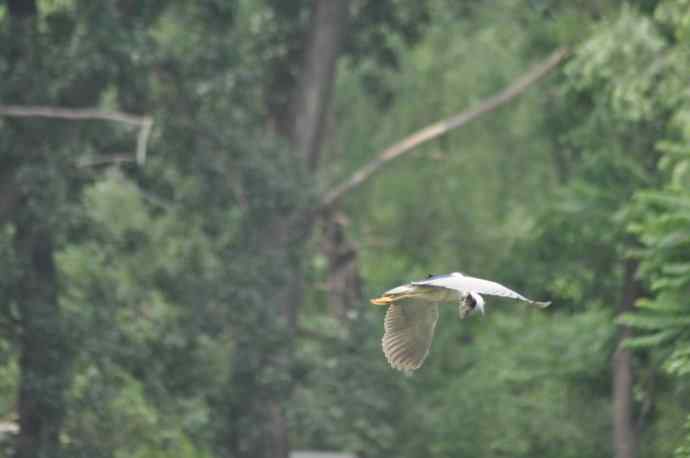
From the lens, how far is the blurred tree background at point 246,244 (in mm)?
18938

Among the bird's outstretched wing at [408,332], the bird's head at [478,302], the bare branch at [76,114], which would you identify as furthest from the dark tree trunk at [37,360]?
the bird's head at [478,302]

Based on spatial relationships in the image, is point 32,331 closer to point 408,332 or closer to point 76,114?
point 76,114

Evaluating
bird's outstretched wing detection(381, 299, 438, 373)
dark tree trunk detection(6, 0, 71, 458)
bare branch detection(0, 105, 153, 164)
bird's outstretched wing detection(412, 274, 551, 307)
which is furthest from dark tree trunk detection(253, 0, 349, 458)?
bird's outstretched wing detection(412, 274, 551, 307)

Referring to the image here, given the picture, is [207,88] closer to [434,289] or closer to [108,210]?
[108,210]

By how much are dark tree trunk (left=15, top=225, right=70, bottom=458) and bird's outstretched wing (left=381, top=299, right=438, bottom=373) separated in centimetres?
823

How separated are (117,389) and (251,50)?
5292 millimetres

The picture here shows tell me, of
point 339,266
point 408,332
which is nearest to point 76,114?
point 408,332

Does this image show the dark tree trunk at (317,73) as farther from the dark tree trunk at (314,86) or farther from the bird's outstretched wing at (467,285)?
the bird's outstretched wing at (467,285)

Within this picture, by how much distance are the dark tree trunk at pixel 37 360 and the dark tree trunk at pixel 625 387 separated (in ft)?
17.2

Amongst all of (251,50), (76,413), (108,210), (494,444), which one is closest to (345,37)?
(251,50)

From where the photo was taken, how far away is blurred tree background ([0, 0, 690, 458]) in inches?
746

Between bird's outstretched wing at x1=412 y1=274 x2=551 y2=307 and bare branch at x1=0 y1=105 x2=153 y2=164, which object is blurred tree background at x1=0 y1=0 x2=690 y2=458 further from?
bird's outstretched wing at x1=412 y1=274 x2=551 y2=307

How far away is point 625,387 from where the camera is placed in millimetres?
18469

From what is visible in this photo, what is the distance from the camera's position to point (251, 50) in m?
23.2
